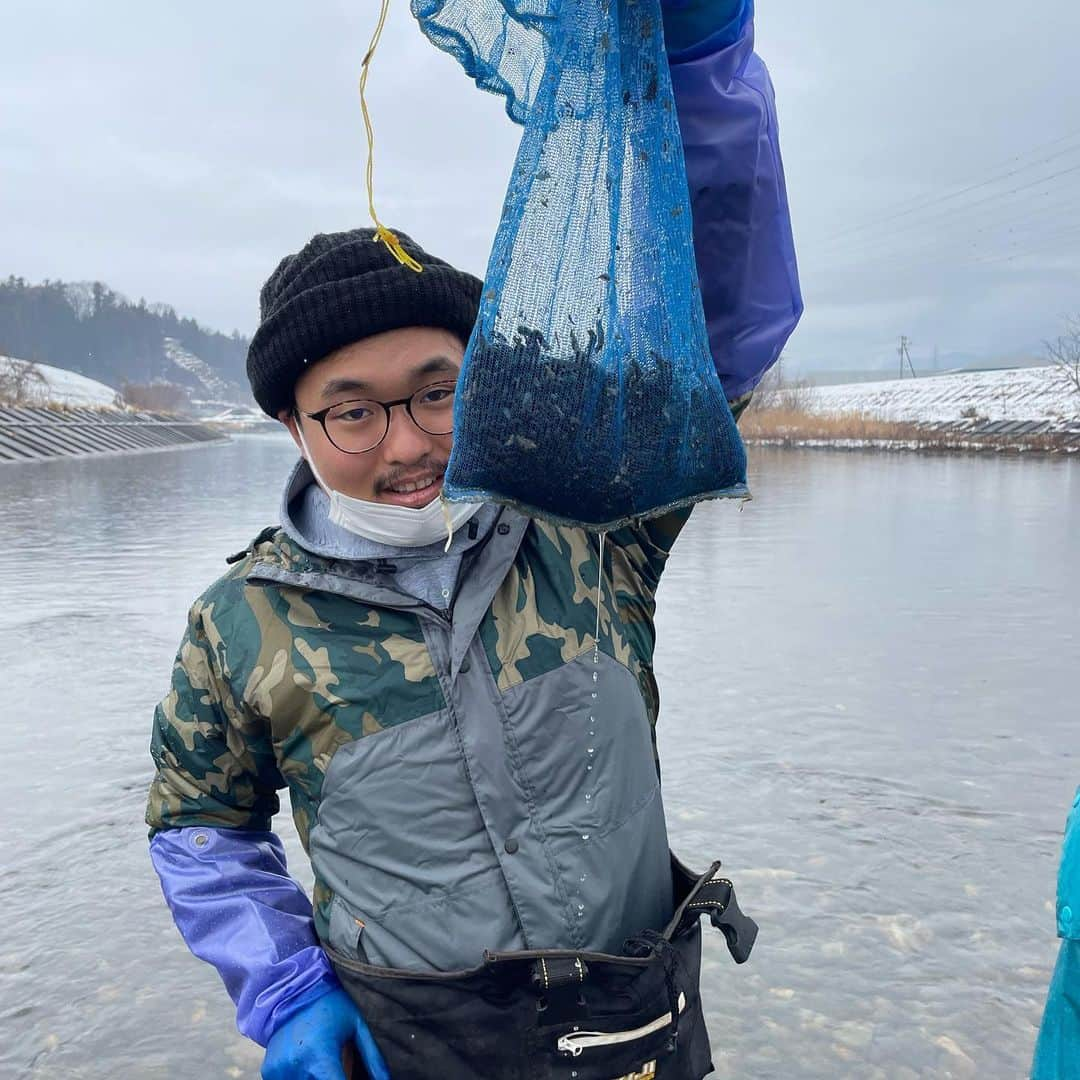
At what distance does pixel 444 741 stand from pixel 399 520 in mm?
355

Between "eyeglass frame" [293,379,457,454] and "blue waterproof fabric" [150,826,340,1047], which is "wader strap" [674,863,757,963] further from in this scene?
"eyeglass frame" [293,379,457,454]

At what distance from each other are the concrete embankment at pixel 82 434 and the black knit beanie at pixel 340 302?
2502cm

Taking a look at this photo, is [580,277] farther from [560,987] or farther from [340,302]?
[560,987]

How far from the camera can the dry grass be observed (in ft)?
89.7

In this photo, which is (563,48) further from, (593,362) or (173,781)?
(173,781)

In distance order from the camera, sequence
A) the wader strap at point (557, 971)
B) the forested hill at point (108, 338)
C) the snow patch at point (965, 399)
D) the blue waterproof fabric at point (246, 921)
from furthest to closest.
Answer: the forested hill at point (108, 338) < the snow patch at point (965, 399) < the blue waterproof fabric at point (246, 921) < the wader strap at point (557, 971)

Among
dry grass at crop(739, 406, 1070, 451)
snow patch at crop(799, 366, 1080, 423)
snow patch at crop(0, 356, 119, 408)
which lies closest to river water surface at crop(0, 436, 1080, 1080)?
dry grass at crop(739, 406, 1070, 451)

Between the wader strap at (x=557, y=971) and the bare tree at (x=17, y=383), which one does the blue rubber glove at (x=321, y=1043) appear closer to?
the wader strap at (x=557, y=971)

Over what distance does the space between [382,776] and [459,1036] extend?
378 mm

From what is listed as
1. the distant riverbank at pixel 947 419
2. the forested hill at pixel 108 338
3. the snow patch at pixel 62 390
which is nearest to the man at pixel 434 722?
the distant riverbank at pixel 947 419

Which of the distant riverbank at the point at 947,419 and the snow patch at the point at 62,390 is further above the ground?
the snow patch at the point at 62,390

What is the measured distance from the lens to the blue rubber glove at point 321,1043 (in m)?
1.50

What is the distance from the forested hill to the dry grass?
86.4 metres

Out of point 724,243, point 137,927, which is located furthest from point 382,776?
point 137,927
